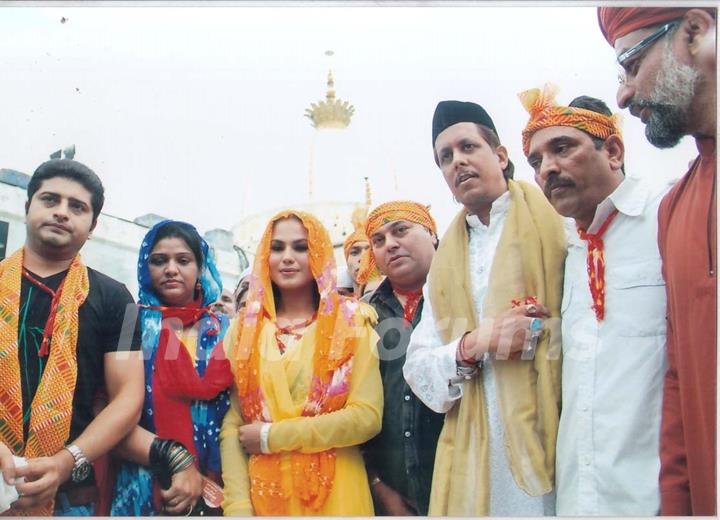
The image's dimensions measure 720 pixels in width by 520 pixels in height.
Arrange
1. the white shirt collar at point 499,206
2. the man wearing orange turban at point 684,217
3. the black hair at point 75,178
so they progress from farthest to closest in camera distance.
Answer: the black hair at point 75,178, the white shirt collar at point 499,206, the man wearing orange turban at point 684,217

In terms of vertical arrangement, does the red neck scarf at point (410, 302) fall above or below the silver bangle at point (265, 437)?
above

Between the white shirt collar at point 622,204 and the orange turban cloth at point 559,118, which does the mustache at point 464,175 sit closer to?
the orange turban cloth at point 559,118

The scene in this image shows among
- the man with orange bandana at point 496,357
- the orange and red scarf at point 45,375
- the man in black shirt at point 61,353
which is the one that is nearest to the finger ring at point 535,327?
the man with orange bandana at point 496,357

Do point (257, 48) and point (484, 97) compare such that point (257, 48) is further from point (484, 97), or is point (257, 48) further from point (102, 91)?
point (484, 97)

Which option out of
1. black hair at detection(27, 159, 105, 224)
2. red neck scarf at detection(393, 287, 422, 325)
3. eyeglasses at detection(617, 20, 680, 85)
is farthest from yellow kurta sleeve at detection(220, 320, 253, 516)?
eyeglasses at detection(617, 20, 680, 85)

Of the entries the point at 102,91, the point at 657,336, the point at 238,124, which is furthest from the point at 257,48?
the point at 657,336

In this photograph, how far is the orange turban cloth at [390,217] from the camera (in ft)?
12.8

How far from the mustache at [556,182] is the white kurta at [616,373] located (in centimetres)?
15

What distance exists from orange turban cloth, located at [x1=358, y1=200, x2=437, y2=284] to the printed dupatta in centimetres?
17

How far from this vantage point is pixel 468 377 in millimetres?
3695

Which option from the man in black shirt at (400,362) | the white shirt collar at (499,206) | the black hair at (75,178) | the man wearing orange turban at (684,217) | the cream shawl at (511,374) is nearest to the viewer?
the man wearing orange turban at (684,217)

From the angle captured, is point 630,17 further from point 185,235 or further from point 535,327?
point 185,235

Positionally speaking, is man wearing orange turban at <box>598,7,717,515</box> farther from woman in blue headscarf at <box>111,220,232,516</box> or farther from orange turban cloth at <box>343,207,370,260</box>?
woman in blue headscarf at <box>111,220,232,516</box>

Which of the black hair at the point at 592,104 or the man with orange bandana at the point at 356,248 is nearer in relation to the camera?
the black hair at the point at 592,104
